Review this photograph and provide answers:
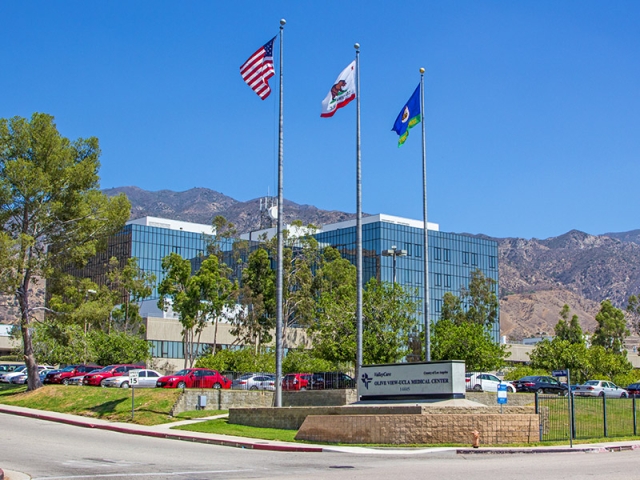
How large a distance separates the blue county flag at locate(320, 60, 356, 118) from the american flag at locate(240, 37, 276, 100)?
2576mm

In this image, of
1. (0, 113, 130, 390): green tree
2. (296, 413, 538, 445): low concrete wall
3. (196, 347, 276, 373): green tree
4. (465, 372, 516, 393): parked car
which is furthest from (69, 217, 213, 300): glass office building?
(296, 413, 538, 445): low concrete wall

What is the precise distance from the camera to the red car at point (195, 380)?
140 feet

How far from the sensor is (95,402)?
123 ft

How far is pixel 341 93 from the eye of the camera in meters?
33.0

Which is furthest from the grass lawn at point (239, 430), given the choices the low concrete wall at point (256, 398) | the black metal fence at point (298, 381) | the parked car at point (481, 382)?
the parked car at point (481, 382)

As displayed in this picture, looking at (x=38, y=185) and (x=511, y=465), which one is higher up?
(x=38, y=185)

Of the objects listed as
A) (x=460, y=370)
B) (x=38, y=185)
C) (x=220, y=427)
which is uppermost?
(x=38, y=185)

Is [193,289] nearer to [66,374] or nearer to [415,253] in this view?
[66,374]

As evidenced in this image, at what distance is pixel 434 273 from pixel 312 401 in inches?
3495

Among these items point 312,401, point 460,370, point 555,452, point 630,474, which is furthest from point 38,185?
point 630,474

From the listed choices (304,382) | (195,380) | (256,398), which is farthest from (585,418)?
(195,380)

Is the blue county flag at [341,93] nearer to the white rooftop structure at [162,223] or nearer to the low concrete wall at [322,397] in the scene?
the low concrete wall at [322,397]

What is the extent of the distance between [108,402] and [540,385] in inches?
1163

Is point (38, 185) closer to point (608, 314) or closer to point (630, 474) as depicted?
point (630, 474)
